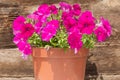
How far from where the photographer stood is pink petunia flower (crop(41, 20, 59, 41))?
164 cm

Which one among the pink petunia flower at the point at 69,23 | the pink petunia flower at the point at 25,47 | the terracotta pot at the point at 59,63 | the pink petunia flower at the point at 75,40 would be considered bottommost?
the terracotta pot at the point at 59,63

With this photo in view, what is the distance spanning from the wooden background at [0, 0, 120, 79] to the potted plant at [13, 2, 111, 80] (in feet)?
1.02

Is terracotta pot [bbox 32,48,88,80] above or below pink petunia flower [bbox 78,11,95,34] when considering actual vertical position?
below

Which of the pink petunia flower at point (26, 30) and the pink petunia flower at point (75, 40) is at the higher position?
the pink petunia flower at point (26, 30)

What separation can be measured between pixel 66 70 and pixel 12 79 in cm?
53

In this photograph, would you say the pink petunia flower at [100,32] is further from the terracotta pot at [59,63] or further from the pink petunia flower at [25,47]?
the pink petunia flower at [25,47]

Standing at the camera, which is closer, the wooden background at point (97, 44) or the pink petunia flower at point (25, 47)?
the pink petunia flower at point (25, 47)

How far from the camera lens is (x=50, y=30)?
5.40 ft

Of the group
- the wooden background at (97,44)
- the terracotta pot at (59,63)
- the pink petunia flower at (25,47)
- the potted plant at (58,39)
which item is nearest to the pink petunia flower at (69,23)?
the potted plant at (58,39)

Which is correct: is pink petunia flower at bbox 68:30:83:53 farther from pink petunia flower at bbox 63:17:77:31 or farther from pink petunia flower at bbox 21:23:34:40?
pink petunia flower at bbox 21:23:34:40

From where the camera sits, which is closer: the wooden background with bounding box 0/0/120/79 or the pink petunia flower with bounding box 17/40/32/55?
the pink petunia flower with bounding box 17/40/32/55

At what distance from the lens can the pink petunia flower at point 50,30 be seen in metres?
1.64

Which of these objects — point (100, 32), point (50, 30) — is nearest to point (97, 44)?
point (100, 32)

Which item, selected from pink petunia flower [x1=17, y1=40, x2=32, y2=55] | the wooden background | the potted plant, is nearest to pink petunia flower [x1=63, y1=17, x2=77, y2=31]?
the potted plant
